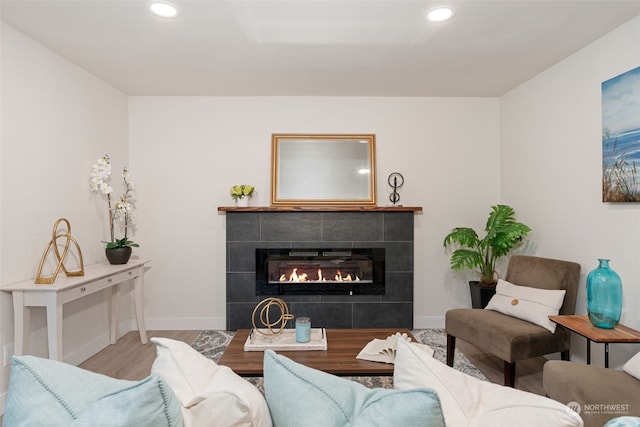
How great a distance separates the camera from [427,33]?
8.55ft

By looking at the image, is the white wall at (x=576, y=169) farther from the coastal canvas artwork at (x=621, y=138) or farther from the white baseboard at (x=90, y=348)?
the white baseboard at (x=90, y=348)

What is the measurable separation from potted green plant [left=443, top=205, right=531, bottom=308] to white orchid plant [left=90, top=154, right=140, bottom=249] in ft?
10.5

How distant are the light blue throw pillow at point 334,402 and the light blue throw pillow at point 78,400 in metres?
0.21

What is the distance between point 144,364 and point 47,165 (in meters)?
1.80

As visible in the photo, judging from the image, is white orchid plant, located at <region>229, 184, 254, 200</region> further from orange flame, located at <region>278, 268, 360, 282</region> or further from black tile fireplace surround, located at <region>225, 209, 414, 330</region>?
orange flame, located at <region>278, 268, 360, 282</region>

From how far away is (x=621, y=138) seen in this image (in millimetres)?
2502

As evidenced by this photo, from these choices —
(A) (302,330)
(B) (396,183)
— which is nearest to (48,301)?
(A) (302,330)

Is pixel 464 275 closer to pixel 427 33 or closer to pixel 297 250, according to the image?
pixel 297 250

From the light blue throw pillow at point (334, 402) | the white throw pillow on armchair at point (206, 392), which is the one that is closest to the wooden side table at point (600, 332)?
the light blue throw pillow at point (334, 402)

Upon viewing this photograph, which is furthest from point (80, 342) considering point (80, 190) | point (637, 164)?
point (637, 164)

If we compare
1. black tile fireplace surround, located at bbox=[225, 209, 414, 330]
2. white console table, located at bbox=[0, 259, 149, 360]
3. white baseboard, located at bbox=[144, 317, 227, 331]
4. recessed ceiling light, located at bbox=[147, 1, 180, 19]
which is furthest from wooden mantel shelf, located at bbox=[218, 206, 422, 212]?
recessed ceiling light, located at bbox=[147, 1, 180, 19]

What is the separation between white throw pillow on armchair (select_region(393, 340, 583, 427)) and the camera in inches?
27.6

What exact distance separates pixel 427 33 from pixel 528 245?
2280mm

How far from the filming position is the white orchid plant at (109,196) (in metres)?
3.27
